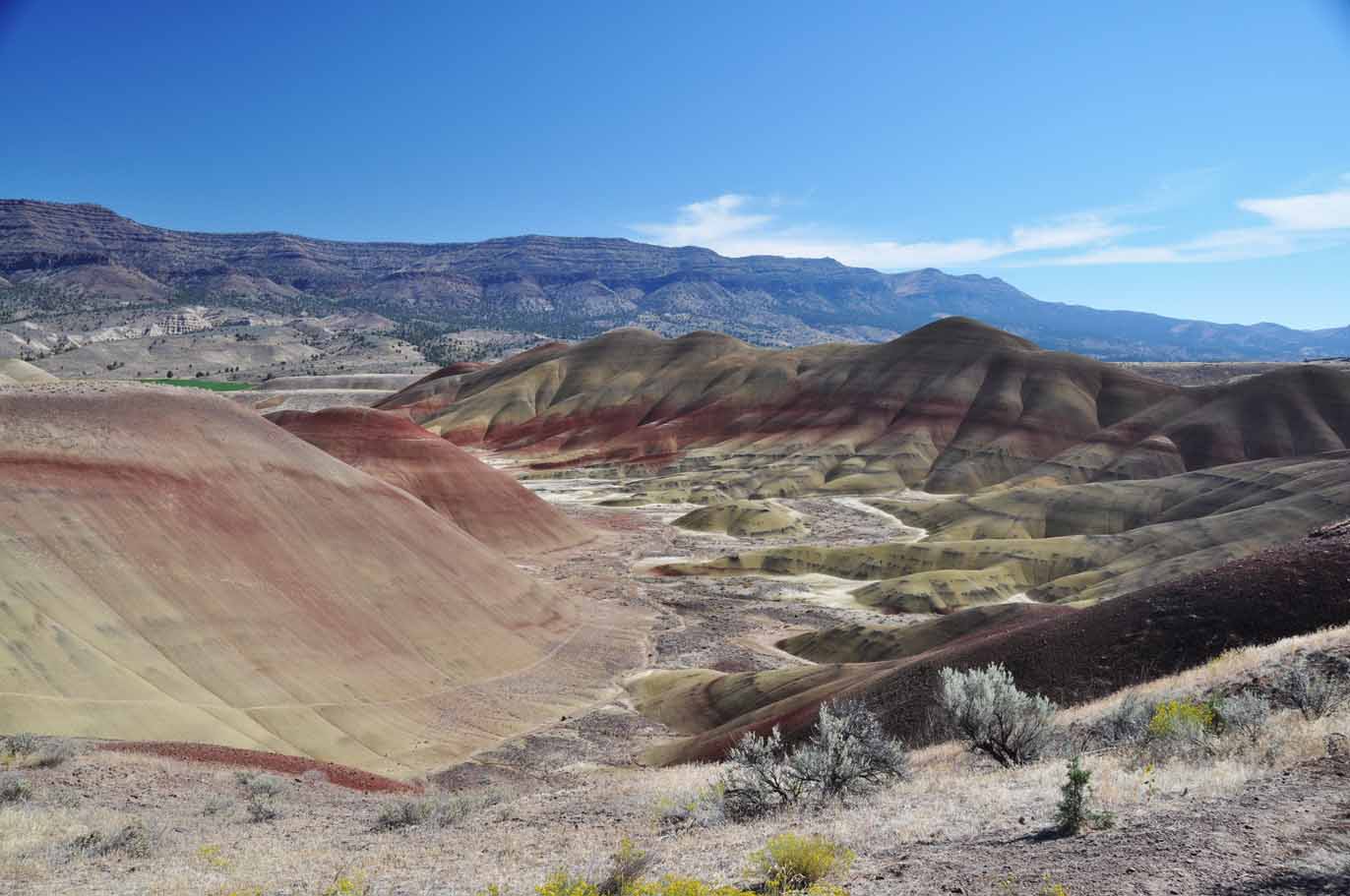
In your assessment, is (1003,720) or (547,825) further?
(1003,720)

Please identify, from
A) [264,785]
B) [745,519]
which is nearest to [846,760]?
[264,785]

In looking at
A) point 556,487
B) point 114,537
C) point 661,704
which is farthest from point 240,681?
point 556,487

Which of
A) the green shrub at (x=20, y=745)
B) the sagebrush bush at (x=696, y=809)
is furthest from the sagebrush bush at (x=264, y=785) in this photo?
the sagebrush bush at (x=696, y=809)

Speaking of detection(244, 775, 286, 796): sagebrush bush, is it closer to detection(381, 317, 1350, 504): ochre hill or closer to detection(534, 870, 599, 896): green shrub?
detection(534, 870, 599, 896): green shrub

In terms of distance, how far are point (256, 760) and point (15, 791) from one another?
19.2ft

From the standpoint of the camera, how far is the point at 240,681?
25.9 meters

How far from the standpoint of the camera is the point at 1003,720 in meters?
13.4

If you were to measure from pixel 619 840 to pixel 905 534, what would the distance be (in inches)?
2524

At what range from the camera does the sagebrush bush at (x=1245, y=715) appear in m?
11.2

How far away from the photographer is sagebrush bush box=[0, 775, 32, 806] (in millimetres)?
13594

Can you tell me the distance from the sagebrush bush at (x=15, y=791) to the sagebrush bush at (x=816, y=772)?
1152 cm

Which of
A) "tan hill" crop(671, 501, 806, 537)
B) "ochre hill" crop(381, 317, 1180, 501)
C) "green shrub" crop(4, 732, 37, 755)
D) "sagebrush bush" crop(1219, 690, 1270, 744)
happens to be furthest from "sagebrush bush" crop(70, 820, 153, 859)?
"ochre hill" crop(381, 317, 1180, 501)

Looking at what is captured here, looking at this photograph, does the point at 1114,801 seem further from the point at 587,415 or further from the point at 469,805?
the point at 587,415

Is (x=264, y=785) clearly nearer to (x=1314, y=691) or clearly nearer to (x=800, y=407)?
(x=1314, y=691)
